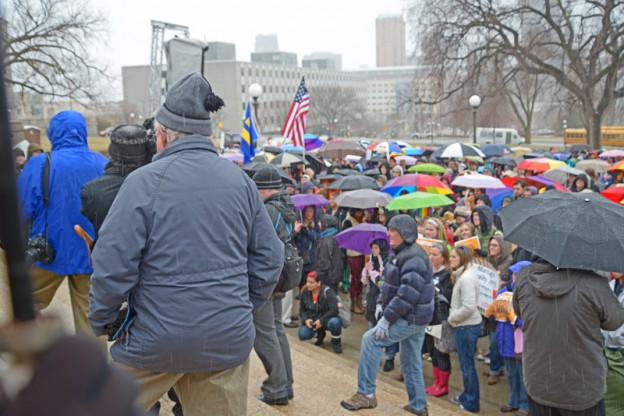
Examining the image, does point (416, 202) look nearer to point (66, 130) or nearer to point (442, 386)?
point (442, 386)

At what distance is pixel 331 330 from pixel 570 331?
434 cm

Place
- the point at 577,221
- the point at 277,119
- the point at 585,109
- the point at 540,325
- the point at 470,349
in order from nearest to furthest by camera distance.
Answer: the point at 540,325, the point at 577,221, the point at 470,349, the point at 585,109, the point at 277,119

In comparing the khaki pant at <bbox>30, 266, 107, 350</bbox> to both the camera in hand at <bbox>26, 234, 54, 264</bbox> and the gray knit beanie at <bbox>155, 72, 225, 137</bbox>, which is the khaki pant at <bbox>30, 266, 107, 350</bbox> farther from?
the gray knit beanie at <bbox>155, 72, 225, 137</bbox>

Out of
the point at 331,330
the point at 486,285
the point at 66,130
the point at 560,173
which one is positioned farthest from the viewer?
the point at 560,173

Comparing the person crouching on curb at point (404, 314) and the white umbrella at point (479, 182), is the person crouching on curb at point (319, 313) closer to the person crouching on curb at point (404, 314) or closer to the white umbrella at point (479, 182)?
the person crouching on curb at point (404, 314)

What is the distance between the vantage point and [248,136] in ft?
45.4

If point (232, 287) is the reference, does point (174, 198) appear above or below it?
above

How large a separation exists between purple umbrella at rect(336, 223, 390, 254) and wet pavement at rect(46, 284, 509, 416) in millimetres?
1297

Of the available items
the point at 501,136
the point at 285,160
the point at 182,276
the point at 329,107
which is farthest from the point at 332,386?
the point at 329,107

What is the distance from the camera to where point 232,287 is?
2.74 metres

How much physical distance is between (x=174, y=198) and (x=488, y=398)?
525 centimetres

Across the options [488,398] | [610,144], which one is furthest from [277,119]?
[488,398]

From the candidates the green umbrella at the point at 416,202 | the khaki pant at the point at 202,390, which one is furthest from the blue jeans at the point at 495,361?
the khaki pant at the point at 202,390

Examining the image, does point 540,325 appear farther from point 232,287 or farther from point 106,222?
point 106,222
